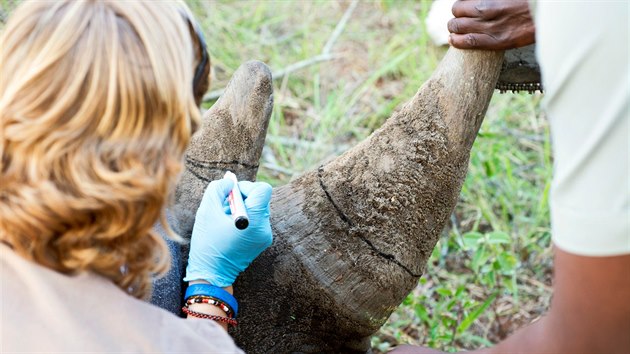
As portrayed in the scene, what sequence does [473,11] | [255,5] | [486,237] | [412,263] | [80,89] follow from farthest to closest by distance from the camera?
[255,5] → [486,237] → [412,263] → [473,11] → [80,89]

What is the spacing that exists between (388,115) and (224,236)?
1.95 m

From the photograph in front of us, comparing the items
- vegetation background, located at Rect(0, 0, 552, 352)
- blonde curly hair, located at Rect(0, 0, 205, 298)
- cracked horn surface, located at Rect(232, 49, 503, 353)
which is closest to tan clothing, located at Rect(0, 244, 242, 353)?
blonde curly hair, located at Rect(0, 0, 205, 298)

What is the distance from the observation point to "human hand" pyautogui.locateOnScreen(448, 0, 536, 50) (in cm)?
149

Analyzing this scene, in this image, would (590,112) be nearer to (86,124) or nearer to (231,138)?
(86,124)

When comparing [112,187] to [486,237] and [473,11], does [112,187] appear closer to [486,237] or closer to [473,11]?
[473,11]

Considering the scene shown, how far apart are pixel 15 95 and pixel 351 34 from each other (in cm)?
304

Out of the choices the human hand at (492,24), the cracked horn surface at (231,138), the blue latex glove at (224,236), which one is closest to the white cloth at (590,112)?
the human hand at (492,24)

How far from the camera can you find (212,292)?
1579 millimetres

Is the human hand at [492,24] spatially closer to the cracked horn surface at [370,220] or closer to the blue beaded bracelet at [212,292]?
the cracked horn surface at [370,220]

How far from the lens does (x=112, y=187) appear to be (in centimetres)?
108

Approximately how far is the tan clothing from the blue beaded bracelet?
417 millimetres

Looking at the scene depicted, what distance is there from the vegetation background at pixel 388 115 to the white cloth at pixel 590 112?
1.09 meters

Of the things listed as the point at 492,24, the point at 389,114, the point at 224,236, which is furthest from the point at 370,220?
the point at 389,114

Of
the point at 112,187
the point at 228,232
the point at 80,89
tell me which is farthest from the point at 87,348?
the point at 228,232
